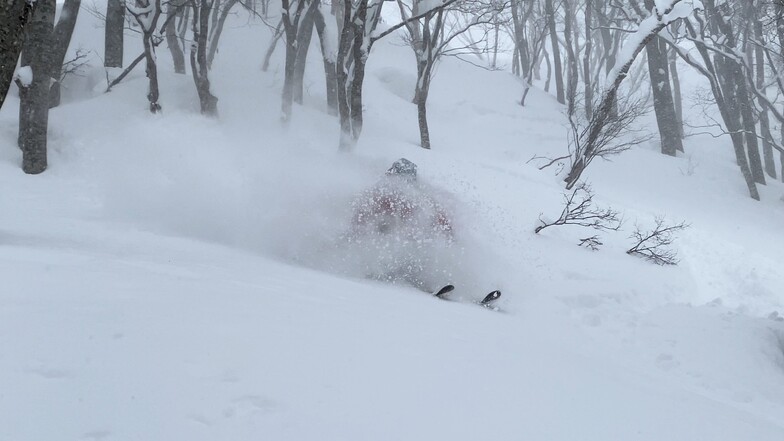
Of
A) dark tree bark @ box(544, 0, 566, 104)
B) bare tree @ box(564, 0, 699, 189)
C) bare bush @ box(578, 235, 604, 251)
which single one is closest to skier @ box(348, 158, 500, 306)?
bare bush @ box(578, 235, 604, 251)

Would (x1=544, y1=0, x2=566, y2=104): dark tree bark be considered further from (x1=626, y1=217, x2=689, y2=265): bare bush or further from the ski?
the ski

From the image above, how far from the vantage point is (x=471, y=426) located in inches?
104

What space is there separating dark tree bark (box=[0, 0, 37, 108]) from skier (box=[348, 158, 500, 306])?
394 centimetres

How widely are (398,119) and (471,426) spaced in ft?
53.8

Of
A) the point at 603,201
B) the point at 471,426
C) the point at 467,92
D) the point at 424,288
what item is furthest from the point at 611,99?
the point at 467,92

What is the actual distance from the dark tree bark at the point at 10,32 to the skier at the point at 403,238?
12.9 feet

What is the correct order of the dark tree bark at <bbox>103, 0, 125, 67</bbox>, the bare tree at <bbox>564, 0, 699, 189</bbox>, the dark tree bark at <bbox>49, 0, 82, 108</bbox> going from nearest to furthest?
the dark tree bark at <bbox>49, 0, 82, 108</bbox>, the bare tree at <bbox>564, 0, 699, 189</bbox>, the dark tree bark at <bbox>103, 0, 125, 67</bbox>

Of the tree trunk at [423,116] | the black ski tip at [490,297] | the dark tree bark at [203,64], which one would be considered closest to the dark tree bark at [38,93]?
the dark tree bark at [203,64]

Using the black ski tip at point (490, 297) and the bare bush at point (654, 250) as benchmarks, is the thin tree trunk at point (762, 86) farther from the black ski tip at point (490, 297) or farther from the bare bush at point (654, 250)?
the black ski tip at point (490, 297)

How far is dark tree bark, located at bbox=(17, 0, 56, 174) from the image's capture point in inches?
356

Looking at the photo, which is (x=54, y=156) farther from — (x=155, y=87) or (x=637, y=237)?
(x=637, y=237)

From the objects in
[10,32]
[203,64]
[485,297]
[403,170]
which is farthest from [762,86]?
[10,32]

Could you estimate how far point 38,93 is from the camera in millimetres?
9336

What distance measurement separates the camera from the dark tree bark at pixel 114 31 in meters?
13.8
